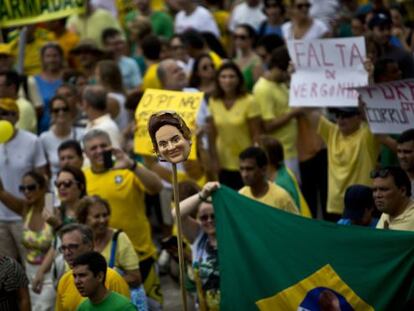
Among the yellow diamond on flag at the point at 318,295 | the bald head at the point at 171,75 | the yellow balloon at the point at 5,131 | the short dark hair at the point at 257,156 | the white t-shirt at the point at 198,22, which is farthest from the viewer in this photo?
the white t-shirt at the point at 198,22

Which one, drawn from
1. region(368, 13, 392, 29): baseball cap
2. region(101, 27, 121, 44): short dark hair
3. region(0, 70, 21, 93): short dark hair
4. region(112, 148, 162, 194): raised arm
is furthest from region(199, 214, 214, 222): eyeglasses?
region(101, 27, 121, 44): short dark hair

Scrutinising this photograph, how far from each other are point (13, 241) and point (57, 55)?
3.54 m

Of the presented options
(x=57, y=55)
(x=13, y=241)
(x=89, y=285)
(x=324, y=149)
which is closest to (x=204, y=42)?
(x=57, y=55)

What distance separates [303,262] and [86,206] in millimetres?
2007

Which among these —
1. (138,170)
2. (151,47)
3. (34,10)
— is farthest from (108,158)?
(34,10)

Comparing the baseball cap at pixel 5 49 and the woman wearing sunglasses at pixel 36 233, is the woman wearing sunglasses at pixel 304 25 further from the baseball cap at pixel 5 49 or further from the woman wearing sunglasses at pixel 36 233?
the woman wearing sunglasses at pixel 36 233

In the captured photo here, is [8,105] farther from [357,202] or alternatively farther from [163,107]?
[357,202]

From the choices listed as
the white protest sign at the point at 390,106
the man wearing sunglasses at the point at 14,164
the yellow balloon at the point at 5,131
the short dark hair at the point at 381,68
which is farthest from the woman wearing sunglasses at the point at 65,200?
the short dark hair at the point at 381,68

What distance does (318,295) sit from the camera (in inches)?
356

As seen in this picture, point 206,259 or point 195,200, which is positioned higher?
point 195,200

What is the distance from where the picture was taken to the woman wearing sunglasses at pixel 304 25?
619 inches

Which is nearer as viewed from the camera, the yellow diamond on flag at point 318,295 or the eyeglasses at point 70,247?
the yellow diamond on flag at point 318,295

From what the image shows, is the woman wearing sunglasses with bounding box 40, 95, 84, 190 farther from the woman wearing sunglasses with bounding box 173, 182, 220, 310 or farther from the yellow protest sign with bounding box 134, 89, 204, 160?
the woman wearing sunglasses with bounding box 173, 182, 220, 310

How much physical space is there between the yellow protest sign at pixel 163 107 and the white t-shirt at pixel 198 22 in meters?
5.16
